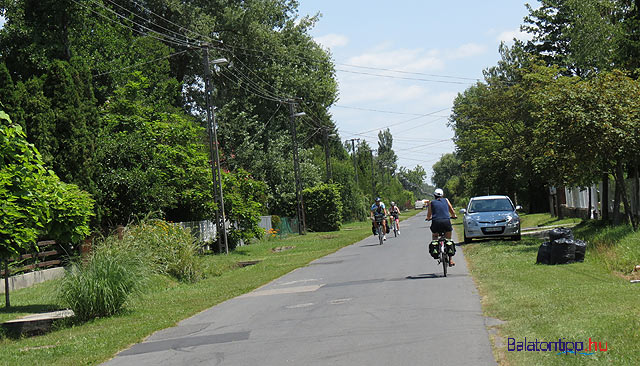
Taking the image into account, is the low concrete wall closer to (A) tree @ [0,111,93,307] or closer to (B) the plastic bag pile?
(A) tree @ [0,111,93,307]

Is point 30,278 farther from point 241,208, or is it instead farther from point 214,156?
point 241,208

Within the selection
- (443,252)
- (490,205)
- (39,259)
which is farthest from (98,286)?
(490,205)

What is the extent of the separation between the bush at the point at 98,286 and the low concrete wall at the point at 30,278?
725 cm

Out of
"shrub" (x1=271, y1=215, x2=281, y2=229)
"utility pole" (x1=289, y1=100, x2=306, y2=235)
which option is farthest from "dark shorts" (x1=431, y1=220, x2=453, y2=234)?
"shrub" (x1=271, y1=215, x2=281, y2=229)

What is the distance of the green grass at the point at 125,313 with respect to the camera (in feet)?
33.1

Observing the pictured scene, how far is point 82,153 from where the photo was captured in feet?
84.9

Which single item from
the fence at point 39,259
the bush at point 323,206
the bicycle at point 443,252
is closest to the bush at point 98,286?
the bicycle at point 443,252

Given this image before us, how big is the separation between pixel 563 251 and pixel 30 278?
15.1 meters

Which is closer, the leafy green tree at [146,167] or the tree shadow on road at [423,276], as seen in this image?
the tree shadow on road at [423,276]

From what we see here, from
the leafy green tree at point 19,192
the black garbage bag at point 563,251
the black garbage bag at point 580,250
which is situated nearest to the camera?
the leafy green tree at point 19,192

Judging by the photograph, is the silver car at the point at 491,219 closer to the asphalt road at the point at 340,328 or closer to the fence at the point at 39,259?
the asphalt road at the point at 340,328

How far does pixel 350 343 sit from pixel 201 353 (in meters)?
1.82

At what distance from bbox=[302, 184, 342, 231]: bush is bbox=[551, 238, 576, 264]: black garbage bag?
4130cm

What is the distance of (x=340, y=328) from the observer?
9.98 m
